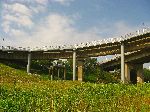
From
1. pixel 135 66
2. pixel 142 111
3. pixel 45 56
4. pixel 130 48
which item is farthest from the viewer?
pixel 45 56

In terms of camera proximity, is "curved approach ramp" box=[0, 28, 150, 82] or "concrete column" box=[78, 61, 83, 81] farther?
"concrete column" box=[78, 61, 83, 81]

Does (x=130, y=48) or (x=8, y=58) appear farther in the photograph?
(x=8, y=58)

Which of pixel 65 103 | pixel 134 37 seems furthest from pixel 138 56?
pixel 65 103

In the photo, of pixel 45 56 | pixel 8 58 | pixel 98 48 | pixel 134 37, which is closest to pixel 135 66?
pixel 98 48

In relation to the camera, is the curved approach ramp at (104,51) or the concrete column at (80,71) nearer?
the curved approach ramp at (104,51)

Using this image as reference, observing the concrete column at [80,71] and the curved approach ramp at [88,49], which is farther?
the concrete column at [80,71]

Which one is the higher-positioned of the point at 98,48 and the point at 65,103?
the point at 98,48

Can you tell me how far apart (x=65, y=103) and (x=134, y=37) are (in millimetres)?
63168

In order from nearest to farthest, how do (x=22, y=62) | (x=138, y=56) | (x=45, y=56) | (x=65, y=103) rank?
(x=65, y=103) < (x=138, y=56) < (x=45, y=56) < (x=22, y=62)

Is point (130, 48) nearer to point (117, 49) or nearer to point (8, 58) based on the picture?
Result: point (117, 49)

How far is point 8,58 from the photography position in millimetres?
106312

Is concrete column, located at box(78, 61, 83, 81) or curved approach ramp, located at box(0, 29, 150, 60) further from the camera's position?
concrete column, located at box(78, 61, 83, 81)

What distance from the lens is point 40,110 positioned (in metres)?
15.3

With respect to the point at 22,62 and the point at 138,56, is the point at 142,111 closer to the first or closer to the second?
the point at 138,56
